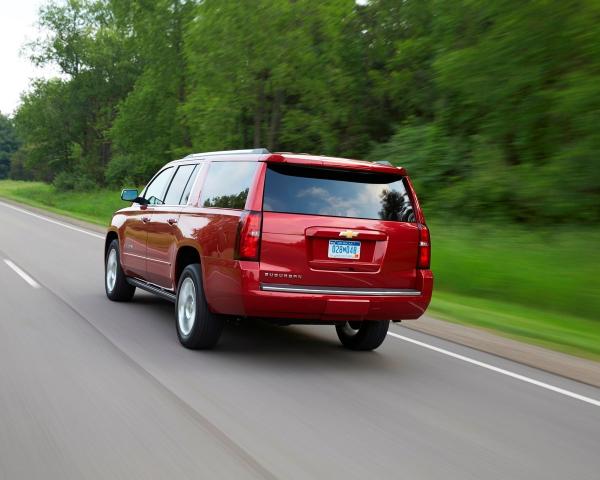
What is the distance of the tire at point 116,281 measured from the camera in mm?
10062

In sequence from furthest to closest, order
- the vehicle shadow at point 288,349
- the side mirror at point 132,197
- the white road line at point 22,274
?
the white road line at point 22,274
the side mirror at point 132,197
the vehicle shadow at point 288,349

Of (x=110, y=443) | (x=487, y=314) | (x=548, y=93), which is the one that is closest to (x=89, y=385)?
(x=110, y=443)

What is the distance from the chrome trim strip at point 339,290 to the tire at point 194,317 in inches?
33.2

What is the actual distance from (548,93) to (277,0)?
42.3 ft

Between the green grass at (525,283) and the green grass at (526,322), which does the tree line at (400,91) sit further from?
the green grass at (526,322)

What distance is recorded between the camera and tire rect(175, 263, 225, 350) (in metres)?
7.05

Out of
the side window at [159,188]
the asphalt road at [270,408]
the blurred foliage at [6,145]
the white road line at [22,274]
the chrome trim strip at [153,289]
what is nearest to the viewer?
the asphalt road at [270,408]

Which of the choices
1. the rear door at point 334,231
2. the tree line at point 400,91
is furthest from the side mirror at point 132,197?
the tree line at point 400,91

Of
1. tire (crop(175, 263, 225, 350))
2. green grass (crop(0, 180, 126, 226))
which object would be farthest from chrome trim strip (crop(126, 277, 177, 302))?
green grass (crop(0, 180, 126, 226))

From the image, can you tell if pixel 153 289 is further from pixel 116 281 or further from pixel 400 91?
pixel 400 91

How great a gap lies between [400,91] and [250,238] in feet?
74.1

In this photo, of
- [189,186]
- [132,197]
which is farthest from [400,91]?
[189,186]

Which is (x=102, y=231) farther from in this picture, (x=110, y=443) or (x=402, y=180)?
(x=110, y=443)

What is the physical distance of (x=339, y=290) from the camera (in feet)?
21.6
